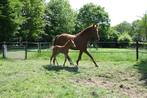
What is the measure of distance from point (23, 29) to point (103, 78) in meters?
40.9

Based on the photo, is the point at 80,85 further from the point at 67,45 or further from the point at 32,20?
the point at 32,20

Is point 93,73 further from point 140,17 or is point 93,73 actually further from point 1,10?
point 140,17

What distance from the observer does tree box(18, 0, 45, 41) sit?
174 feet

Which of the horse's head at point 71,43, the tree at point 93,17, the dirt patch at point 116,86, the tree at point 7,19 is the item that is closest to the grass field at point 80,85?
the dirt patch at point 116,86

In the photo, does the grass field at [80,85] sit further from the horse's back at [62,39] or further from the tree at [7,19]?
the tree at [7,19]

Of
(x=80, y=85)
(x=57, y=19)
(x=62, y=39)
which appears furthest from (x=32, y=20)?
(x=80, y=85)

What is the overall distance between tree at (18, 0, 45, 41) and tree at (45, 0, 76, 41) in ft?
18.4

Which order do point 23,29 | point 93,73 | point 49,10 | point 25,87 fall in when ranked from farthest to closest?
point 49,10 < point 23,29 < point 93,73 < point 25,87

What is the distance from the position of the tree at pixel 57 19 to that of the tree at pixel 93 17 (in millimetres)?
18812

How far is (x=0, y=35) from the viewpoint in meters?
35.2

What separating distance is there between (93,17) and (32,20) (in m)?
41.0

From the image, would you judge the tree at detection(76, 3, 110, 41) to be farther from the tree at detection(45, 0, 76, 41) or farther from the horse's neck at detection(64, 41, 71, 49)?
the horse's neck at detection(64, 41, 71, 49)

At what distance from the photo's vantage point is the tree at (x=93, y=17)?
87075 millimetres

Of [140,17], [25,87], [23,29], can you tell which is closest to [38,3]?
[23,29]
